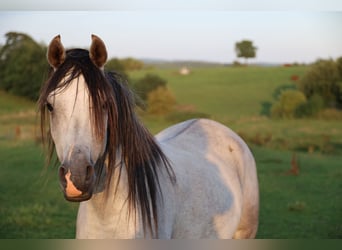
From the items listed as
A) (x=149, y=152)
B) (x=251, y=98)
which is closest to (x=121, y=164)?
(x=149, y=152)

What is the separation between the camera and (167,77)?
7344 millimetres

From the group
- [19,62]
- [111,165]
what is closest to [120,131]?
[111,165]

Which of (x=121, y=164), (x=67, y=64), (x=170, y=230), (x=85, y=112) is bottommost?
(x=170, y=230)

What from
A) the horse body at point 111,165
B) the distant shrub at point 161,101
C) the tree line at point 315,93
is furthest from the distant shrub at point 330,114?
the horse body at point 111,165

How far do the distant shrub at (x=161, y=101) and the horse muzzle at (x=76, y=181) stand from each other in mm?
5582

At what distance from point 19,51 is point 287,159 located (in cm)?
374

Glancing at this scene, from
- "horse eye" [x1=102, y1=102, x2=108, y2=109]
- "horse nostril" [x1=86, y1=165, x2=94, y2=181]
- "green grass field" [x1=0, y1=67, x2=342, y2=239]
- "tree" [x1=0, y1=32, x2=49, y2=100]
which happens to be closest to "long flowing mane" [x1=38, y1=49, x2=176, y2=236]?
"horse eye" [x1=102, y1=102, x2=108, y2=109]

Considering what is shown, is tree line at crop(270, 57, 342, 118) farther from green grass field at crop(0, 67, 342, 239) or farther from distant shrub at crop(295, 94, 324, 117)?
green grass field at crop(0, 67, 342, 239)

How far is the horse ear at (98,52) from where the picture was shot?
1857 millimetres

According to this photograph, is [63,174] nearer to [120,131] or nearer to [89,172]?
[89,172]

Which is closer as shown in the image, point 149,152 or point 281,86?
point 149,152

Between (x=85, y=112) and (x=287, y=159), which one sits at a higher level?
(x=85, y=112)

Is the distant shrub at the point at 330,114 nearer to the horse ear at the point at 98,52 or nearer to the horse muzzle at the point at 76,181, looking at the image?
the horse ear at the point at 98,52

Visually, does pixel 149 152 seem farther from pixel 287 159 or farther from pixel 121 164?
pixel 287 159
